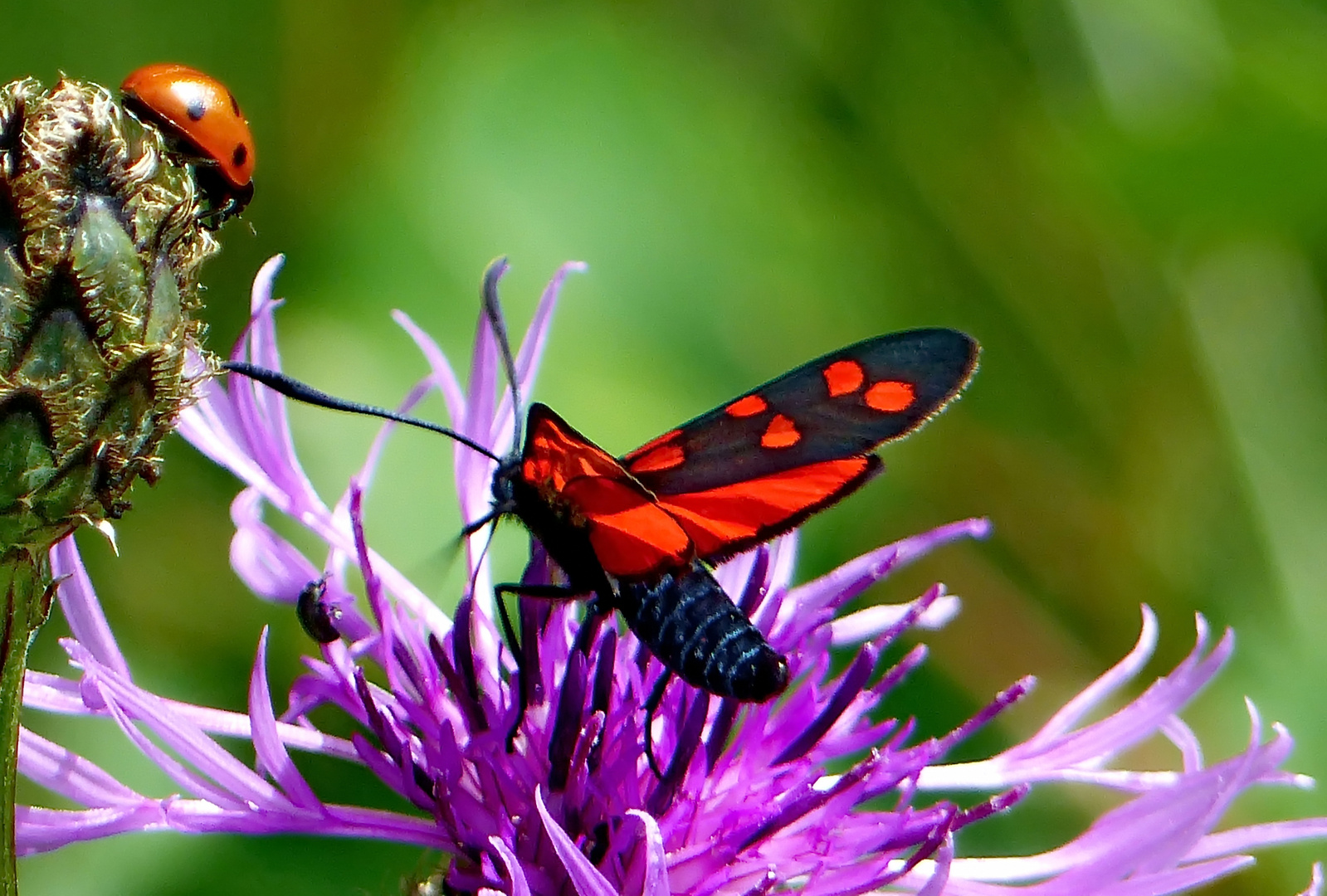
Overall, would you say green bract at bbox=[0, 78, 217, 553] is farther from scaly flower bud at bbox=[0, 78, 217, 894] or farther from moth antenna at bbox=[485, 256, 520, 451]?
moth antenna at bbox=[485, 256, 520, 451]

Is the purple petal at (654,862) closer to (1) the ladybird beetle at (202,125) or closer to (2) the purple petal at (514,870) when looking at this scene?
(2) the purple petal at (514,870)

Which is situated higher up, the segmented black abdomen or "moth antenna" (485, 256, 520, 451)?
"moth antenna" (485, 256, 520, 451)

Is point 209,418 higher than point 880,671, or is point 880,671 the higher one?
point 209,418

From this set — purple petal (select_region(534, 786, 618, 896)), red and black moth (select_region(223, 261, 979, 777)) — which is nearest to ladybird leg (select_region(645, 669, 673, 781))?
red and black moth (select_region(223, 261, 979, 777))

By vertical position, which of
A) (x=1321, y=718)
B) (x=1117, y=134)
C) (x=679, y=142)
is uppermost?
(x=679, y=142)

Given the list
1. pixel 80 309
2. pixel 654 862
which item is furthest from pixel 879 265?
pixel 80 309

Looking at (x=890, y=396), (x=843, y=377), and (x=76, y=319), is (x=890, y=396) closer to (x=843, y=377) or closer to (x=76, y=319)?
(x=843, y=377)

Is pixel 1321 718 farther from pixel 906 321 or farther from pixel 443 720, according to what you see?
pixel 443 720

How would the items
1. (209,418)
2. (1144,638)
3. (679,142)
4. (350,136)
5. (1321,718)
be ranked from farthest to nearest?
(679,142) < (350,136) < (1321,718) < (1144,638) < (209,418)

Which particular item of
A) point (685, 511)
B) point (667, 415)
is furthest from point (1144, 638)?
point (667, 415)
